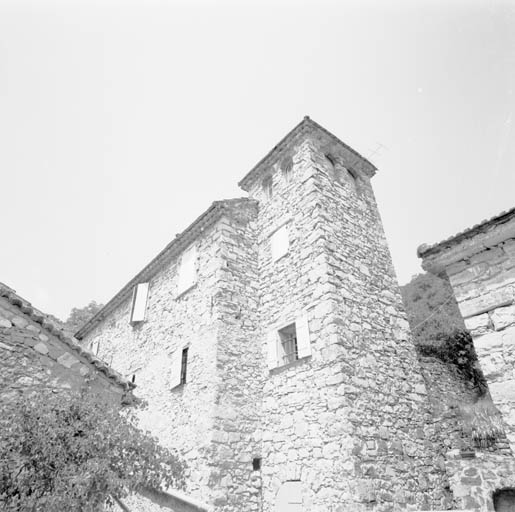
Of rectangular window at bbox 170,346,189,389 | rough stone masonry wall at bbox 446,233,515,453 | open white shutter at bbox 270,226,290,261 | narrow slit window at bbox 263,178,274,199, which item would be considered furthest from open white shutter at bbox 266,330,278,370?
rough stone masonry wall at bbox 446,233,515,453

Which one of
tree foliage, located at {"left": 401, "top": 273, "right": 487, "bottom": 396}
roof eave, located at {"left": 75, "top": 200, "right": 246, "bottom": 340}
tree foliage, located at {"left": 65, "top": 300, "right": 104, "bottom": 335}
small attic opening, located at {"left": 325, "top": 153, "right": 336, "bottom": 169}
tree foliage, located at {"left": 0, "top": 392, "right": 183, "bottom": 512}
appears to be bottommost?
tree foliage, located at {"left": 0, "top": 392, "right": 183, "bottom": 512}

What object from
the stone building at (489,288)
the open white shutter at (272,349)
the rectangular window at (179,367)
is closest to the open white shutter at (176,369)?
the rectangular window at (179,367)

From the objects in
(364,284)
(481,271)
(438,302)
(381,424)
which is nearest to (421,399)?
(381,424)

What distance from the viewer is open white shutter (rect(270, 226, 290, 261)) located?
9784mm

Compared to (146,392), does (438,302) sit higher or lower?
higher

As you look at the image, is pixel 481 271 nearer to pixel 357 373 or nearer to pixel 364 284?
pixel 357 373

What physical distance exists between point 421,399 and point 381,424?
5.64 feet

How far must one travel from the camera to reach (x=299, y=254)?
925cm

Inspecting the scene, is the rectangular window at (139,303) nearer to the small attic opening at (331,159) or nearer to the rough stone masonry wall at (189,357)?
the rough stone masonry wall at (189,357)

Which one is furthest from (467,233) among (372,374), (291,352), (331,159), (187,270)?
(187,270)

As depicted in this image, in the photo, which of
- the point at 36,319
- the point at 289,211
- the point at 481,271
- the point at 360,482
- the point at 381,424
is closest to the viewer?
the point at 481,271

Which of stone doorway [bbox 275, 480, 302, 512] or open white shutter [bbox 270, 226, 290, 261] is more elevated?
open white shutter [bbox 270, 226, 290, 261]

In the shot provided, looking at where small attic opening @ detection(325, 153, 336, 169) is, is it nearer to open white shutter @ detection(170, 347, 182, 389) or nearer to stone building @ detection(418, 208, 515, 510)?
open white shutter @ detection(170, 347, 182, 389)

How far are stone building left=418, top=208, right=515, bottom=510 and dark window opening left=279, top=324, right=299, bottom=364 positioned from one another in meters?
4.56
